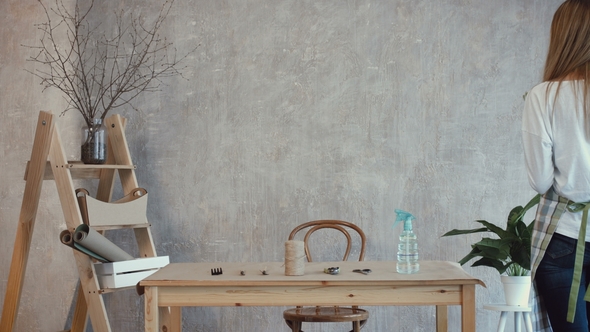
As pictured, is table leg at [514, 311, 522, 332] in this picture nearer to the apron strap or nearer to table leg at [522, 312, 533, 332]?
table leg at [522, 312, 533, 332]

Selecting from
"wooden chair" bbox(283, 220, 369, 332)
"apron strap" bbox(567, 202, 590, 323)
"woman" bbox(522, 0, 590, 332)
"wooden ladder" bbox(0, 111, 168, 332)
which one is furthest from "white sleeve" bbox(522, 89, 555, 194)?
"wooden ladder" bbox(0, 111, 168, 332)

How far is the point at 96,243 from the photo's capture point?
8.76 ft

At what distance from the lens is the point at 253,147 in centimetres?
359

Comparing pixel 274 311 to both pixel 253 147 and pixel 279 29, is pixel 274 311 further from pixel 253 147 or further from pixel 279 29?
pixel 279 29

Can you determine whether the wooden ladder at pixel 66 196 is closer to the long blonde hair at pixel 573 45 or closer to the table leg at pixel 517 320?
the table leg at pixel 517 320

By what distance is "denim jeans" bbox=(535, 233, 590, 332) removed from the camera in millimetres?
1589

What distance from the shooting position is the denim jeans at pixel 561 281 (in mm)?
1589

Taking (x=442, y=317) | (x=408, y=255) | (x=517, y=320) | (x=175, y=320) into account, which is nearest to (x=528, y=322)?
(x=517, y=320)

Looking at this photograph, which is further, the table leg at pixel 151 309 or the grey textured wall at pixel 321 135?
the grey textured wall at pixel 321 135

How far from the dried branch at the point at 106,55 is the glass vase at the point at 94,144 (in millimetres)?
454

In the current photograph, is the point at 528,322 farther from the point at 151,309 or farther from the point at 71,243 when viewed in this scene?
Answer: the point at 71,243

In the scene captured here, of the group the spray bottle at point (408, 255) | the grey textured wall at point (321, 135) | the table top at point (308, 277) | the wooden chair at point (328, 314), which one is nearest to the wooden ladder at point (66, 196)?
the grey textured wall at point (321, 135)

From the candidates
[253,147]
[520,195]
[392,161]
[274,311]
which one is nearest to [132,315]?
[274,311]

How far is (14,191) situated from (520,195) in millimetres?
2871
